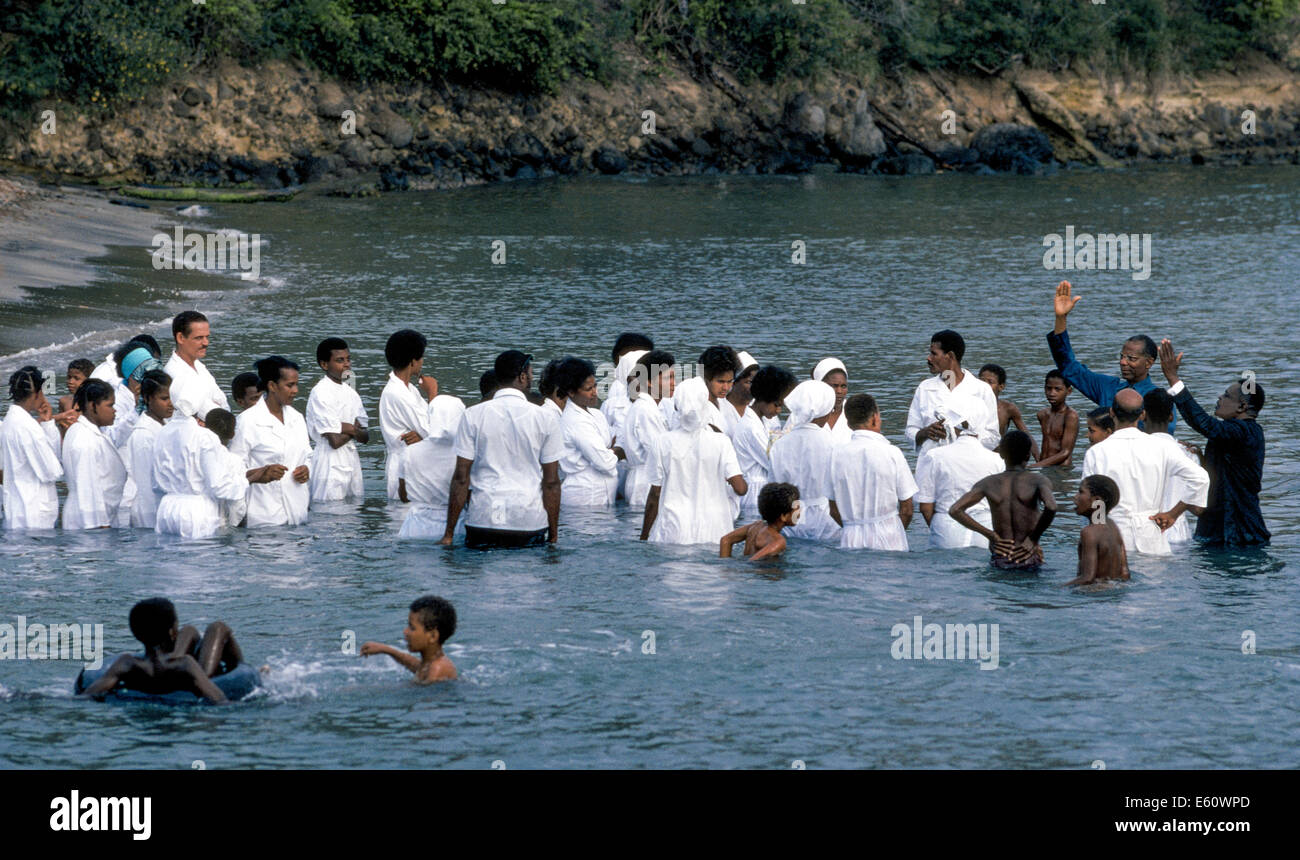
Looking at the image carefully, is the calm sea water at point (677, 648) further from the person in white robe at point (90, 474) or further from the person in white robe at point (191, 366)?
the person in white robe at point (191, 366)

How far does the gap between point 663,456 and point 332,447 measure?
133 inches

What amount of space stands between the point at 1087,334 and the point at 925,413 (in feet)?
35.9

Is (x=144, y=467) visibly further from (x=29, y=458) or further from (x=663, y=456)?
(x=663, y=456)

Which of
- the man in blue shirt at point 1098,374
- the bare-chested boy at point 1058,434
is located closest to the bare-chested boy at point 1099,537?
the man in blue shirt at point 1098,374

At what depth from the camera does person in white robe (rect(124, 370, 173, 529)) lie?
37.0ft

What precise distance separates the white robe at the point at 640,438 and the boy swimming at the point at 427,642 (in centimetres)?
378

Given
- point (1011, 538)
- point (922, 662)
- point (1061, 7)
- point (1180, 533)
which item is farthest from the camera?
point (1061, 7)

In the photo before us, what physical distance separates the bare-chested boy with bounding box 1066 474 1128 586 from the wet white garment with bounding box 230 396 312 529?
578 cm

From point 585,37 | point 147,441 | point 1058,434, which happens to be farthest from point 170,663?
point 585,37

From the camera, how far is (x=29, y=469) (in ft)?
39.0

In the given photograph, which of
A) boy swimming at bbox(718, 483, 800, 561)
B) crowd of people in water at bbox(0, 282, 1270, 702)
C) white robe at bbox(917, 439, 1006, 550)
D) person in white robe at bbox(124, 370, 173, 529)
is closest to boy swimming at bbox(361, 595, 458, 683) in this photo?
crowd of people in water at bbox(0, 282, 1270, 702)

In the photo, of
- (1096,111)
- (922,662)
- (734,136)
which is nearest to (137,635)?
(922,662)

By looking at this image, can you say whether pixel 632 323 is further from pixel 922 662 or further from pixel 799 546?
pixel 922 662

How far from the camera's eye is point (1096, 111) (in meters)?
56.3
